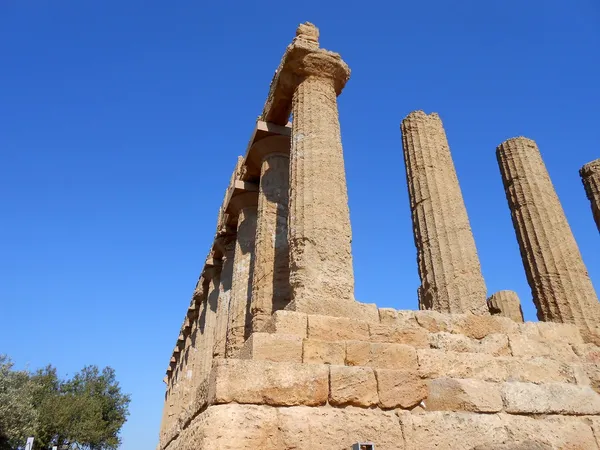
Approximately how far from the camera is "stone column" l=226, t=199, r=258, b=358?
424 inches

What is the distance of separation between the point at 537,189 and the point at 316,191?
5.89 m

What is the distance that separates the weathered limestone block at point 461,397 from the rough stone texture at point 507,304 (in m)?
4.52

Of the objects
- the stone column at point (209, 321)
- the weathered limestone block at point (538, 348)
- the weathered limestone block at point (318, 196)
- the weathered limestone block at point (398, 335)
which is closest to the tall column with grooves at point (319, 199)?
the weathered limestone block at point (318, 196)

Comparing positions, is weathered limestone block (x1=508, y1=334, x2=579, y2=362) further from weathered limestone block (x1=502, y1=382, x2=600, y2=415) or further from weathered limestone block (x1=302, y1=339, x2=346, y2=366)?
weathered limestone block (x1=302, y1=339, x2=346, y2=366)

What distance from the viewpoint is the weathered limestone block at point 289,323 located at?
588 centimetres

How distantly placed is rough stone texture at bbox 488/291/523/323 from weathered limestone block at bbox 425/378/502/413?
14.8 ft

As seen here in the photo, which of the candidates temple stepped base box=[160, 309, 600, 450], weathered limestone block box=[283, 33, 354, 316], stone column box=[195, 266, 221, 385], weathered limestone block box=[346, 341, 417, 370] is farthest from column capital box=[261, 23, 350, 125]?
stone column box=[195, 266, 221, 385]

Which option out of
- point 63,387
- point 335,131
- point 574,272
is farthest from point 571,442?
point 63,387

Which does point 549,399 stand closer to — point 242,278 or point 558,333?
point 558,333

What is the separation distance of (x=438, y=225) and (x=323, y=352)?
4.96m

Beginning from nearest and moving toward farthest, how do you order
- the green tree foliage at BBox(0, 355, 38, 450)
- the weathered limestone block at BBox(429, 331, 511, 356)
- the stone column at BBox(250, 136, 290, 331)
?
1. the weathered limestone block at BBox(429, 331, 511, 356)
2. the stone column at BBox(250, 136, 290, 331)
3. the green tree foliage at BBox(0, 355, 38, 450)

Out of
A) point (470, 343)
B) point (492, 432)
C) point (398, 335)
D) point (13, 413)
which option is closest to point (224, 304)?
point (398, 335)

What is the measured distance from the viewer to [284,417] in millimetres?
4902

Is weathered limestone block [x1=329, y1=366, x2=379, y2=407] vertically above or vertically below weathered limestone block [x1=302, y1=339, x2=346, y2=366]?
below
